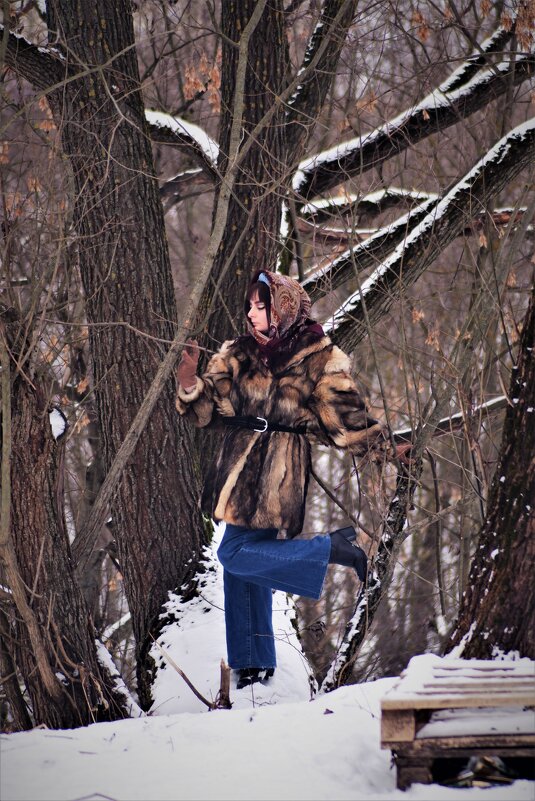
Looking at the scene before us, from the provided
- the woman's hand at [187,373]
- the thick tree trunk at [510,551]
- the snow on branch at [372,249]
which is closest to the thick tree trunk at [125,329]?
the woman's hand at [187,373]

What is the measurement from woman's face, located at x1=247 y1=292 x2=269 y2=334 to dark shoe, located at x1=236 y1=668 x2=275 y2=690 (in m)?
1.73

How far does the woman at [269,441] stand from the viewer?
3.97 m

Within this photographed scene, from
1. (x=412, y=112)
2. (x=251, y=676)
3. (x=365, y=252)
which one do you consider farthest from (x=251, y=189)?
(x=251, y=676)

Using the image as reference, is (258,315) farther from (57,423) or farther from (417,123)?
(417,123)

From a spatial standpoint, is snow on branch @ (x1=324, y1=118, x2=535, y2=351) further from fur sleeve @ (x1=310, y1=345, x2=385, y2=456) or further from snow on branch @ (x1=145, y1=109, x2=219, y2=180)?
snow on branch @ (x1=145, y1=109, x2=219, y2=180)

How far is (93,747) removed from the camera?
3.12m

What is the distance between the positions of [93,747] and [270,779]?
78 cm

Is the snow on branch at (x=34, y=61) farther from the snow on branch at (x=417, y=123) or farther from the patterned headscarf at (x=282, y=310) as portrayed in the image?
the patterned headscarf at (x=282, y=310)

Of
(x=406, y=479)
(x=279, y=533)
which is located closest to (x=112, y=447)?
(x=279, y=533)

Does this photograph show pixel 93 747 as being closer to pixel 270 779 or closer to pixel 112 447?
pixel 270 779

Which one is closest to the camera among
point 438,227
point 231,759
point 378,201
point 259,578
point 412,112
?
point 231,759

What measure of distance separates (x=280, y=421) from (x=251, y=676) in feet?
4.33

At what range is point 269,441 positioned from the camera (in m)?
4.11

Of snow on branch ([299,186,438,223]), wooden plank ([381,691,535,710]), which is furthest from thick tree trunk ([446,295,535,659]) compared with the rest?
snow on branch ([299,186,438,223])
